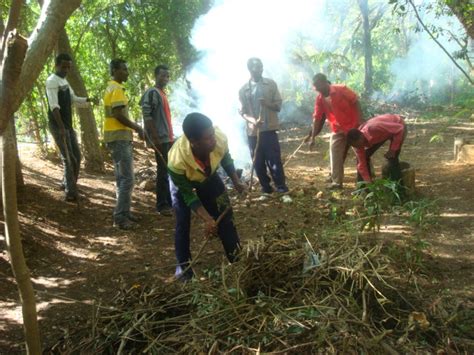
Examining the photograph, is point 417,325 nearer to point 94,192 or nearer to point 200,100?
point 94,192

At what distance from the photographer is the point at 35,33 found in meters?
1.79

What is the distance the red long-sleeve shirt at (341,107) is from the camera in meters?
5.73

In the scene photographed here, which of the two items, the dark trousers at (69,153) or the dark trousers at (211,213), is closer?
the dark trousers at (211,213)

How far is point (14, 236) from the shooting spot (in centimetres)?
190

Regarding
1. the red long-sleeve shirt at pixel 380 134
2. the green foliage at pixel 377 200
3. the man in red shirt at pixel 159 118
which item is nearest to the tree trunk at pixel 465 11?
the red long-sleeve shirt at pixel 380 134

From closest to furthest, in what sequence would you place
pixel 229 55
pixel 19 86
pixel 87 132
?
1. pixel 19 86
2. pixel 87 132
3. pixel 229 55

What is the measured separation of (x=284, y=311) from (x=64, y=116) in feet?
13.5

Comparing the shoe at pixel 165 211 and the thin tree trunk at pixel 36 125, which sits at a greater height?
the thin tree trunk at pixel 36 125

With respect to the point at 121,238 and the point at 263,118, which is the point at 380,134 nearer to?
the point at 263,118

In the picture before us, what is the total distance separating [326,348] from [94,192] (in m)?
5.11

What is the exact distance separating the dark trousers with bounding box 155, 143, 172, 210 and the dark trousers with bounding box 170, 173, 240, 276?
1.79 metres

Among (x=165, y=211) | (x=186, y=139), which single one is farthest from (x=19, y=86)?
(x=165, y=211)

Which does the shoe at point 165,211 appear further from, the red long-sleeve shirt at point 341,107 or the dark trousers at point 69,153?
the red long-sleeve shirt at point 341,107

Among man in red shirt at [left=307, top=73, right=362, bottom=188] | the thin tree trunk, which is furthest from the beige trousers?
the thin tree trunk
